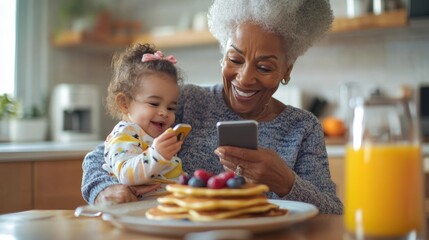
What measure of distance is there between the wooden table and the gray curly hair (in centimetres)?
67

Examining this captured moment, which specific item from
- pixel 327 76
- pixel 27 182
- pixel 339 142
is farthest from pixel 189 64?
pixel 27 182

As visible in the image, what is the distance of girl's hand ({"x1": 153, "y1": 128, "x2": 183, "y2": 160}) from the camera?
4.03 ft

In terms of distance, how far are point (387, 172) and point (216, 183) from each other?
290 millimetres

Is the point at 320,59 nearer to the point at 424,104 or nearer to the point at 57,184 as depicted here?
the point at 424,104

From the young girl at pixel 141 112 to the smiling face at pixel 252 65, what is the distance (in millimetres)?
169

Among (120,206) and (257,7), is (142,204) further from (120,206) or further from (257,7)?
(257,7)

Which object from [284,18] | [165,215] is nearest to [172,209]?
[165,215]

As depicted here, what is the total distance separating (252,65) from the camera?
5.16 feet

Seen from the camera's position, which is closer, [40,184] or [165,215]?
[165,215]

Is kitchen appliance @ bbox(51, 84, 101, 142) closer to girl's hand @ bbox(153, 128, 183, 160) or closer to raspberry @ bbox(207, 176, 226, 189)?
girl's hand @ bbox(153, 128, 183, 160)

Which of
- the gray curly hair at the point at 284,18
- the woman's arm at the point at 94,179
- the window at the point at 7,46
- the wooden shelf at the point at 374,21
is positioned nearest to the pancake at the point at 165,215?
the woman's arm at the point at 94,179

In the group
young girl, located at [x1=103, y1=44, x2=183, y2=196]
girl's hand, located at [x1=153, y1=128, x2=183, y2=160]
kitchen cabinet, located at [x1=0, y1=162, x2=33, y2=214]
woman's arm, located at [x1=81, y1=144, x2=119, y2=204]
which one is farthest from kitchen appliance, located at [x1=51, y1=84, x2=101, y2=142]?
girl's hand, located at [x1=153, y1=128, x2=183, y2=160]

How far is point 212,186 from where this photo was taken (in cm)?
95

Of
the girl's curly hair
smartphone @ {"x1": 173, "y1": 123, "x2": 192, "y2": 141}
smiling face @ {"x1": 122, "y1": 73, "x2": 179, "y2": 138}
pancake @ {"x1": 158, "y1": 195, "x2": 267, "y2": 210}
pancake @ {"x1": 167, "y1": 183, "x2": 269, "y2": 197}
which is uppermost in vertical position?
the girl's curly hair
